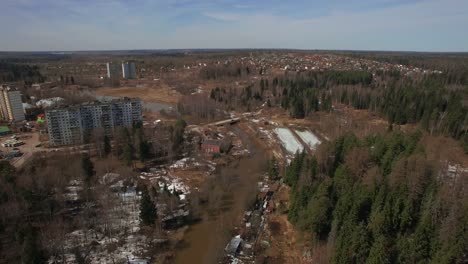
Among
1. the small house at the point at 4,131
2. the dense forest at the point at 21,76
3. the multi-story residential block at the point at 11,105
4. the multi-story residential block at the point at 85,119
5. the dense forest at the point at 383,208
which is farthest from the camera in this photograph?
the dense forest at the point at 21,76

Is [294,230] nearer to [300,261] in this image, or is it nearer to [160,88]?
[300,261]

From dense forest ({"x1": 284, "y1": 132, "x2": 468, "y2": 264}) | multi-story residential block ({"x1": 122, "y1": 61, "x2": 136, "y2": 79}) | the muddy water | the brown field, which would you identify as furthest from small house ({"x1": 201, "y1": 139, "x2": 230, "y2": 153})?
multi-story residential block ({"x1": 122, "y1": 61, "x2": 136, "y2": 79})

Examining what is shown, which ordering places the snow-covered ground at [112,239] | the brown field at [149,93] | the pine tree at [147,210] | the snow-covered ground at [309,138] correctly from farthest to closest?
the brown field at [149,93], the snow-covered ground at [309,138], the pine tree at [147,210], the snow-covered ground at [112,239]

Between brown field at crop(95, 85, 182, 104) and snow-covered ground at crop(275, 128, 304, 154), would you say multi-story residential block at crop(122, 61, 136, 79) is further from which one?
snow-covered ground at crop(275, 128, 304, 154)

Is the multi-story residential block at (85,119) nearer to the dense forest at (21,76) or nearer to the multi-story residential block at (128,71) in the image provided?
the dense forest at (21,76)

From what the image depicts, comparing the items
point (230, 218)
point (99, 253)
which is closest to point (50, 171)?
point (99, 253)

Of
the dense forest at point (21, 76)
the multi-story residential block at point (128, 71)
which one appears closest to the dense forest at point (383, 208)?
the dense forest at point (21, 76)
